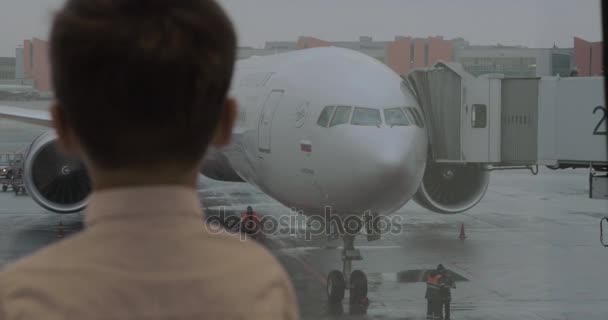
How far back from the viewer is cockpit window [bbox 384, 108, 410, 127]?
28.5ft

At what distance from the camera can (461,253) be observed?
44.0 feet

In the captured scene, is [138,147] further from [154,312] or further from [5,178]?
[5,178]

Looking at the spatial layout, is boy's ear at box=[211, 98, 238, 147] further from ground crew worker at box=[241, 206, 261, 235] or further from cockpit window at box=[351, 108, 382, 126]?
ground crew worker at box=[241, 206, 261, 235]

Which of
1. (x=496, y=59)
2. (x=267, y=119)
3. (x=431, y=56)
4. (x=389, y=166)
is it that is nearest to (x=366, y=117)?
(x=389, y=166)

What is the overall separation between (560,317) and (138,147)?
8.36m

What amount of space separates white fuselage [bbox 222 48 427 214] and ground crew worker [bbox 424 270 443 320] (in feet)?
2.58

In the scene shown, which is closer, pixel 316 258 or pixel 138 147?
pixel 138 147

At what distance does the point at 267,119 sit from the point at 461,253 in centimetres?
466

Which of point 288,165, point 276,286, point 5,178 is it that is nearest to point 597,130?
point 288,165

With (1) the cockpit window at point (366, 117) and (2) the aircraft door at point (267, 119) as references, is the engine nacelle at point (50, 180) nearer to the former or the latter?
(2) the aircraft door at point (267, 119)

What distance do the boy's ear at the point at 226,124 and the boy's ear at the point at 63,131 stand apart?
Answer: 18cm

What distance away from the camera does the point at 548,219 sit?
1783 centimetres

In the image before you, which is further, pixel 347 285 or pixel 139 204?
pixel 347 285

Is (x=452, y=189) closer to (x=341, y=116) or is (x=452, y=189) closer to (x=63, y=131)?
(x=341, y=116)
